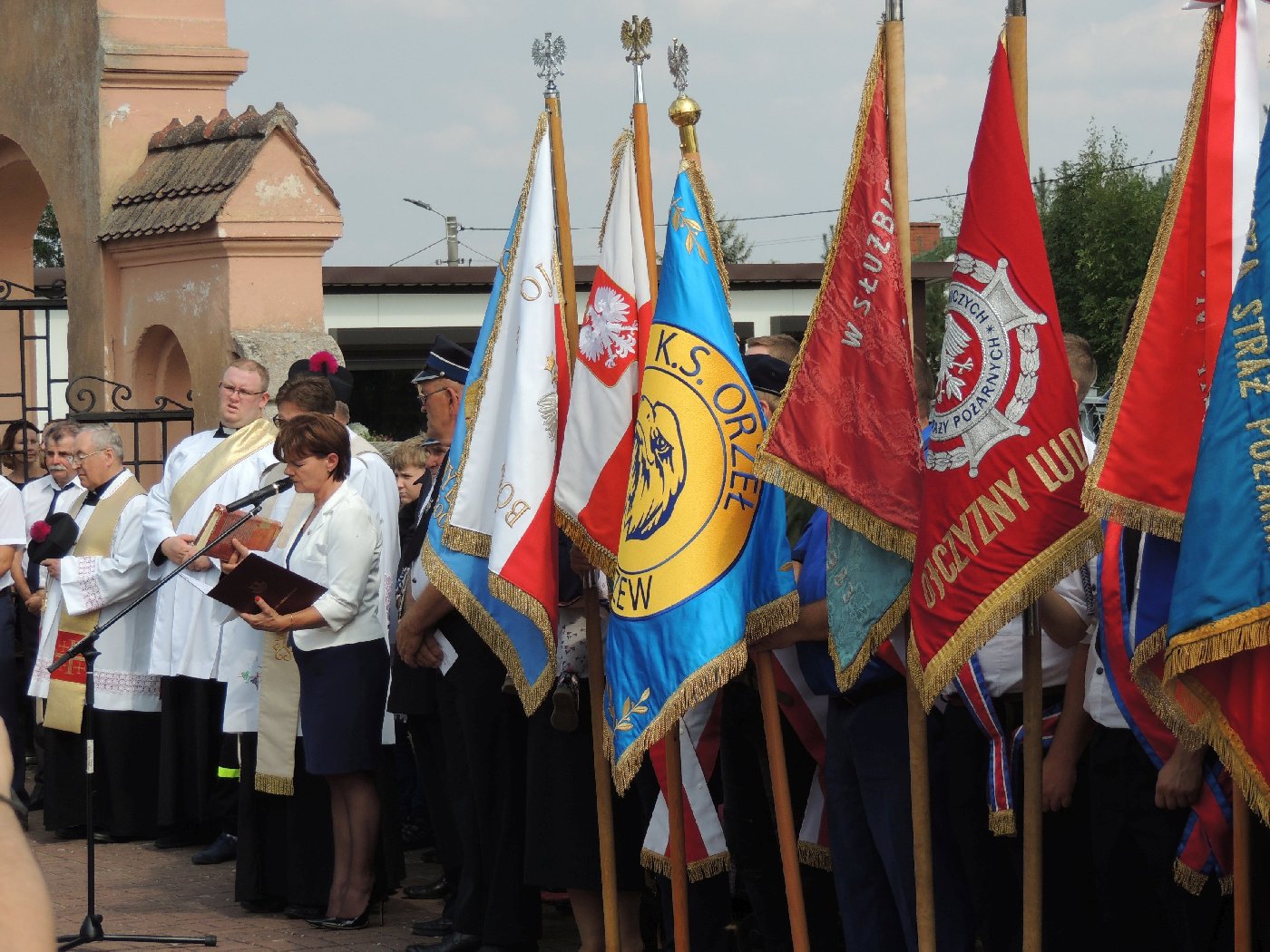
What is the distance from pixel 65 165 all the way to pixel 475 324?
12625 mm

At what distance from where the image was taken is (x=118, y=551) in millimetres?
8125

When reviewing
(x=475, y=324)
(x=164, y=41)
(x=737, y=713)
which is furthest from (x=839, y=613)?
(x=475, y=324)

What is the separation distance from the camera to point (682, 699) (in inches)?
185

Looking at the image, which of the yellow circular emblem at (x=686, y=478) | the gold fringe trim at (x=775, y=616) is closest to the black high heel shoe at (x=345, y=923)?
the yellow circular emblem at (x=686, y=478)

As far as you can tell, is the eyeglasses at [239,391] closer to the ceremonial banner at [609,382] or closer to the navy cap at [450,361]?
the navy cap at [450,361]

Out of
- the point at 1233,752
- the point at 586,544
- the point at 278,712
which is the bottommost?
the point at 278,712

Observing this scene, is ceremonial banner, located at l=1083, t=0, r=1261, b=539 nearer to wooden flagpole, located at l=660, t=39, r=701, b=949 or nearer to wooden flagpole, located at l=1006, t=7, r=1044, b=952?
wooden flagpole, located at l=1006, t=7, r=1044, b=952

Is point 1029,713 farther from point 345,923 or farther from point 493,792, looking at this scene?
point 345,923

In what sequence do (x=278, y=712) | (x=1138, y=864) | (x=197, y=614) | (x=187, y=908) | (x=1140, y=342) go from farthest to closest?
1. (x=197, y=614)
2. (x=187, y=908)
3. (x=278, y=712)
4. (x=1138, y=864)
5. (x=1140, y=342)

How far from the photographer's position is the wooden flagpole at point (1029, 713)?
397 cm

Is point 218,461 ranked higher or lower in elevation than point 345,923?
higher

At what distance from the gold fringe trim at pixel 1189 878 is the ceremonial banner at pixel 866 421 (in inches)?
34.1

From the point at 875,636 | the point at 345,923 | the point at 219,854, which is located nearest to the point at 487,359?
the point at 875,636

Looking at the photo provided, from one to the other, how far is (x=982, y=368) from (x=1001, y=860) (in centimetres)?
140
